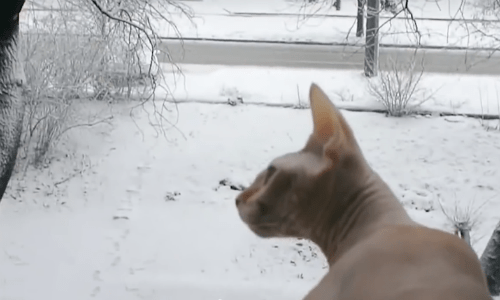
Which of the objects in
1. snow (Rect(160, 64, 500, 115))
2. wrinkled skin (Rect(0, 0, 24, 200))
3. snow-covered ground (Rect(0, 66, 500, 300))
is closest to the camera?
wrinkled skin (Rect(0, 0, 24, 200))

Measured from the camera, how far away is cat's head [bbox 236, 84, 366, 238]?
1.89 ft

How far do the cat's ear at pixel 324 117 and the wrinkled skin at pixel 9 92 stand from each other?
94 cm

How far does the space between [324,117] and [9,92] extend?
1.02m

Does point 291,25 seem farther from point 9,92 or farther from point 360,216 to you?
point 360,216

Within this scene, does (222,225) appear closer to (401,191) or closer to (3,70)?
(401,191)

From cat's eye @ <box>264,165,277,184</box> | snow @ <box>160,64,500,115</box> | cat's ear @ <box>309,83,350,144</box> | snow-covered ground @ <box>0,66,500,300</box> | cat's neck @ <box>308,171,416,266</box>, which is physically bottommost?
snow-covered ground @ <box>0,66,500,300</box>

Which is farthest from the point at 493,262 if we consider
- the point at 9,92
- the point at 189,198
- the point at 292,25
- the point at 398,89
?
the point at 292,25

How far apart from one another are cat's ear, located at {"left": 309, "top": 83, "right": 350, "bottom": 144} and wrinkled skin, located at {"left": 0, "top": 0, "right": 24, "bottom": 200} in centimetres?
94

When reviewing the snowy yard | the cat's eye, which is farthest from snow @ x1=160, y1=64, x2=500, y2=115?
the cat's eye

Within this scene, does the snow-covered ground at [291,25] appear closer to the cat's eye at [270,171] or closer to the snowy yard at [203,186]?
the snowy yard at [203,186]

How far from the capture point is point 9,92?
54.1 inches

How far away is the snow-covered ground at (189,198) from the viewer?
3.36m

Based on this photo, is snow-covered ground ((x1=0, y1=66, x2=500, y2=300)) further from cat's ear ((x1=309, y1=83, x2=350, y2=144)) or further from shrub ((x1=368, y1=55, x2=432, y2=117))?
cat's ear ((x1=309, y1=83, x2=350, y2=144))

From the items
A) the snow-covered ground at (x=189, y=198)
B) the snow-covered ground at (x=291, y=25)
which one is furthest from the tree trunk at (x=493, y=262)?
the snow-covered ground at (x=291, y=25)
